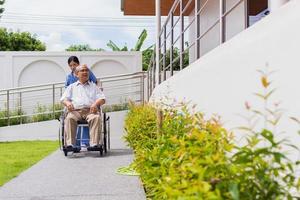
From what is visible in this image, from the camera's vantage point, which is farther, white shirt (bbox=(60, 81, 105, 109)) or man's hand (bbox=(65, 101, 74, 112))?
white shirt (bbox=(60, 81, 105, 109))

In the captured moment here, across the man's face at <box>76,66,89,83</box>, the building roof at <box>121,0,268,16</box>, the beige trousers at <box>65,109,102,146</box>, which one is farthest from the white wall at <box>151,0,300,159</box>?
the building roof at <box>121,0,268,16</box>

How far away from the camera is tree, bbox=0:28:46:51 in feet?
121

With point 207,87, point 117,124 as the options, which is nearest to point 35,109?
point 117,124

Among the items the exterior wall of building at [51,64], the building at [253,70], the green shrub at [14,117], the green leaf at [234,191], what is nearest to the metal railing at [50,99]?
the green shrub at [14,117]

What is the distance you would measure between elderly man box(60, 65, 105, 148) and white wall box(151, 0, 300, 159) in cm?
348

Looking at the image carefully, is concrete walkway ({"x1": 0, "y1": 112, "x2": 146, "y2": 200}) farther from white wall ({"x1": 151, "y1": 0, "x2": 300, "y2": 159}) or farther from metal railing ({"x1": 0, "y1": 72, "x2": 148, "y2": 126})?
metal railing ({"x1": 0, "y1": 72, "x2": 148, "y2": 126})

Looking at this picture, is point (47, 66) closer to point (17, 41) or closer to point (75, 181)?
point (75, 181)

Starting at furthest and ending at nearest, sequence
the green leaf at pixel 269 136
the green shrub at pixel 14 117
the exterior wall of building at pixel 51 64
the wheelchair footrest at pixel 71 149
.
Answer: the exterior wall of building at pixel 51 64 < the green shrub at pixel 14 117 < the wheelchair footrest at pixel 71 149 < the green leaf at pixel 269 136

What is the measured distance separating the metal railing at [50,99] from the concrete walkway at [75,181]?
7.91 meters

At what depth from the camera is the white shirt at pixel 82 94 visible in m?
8.35

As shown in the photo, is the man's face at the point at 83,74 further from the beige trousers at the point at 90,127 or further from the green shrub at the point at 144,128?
the green shrub at the point at 144,128

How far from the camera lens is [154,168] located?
3039 mm

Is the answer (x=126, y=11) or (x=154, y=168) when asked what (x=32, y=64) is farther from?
(x=154, y=168)

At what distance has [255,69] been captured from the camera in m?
3.05
